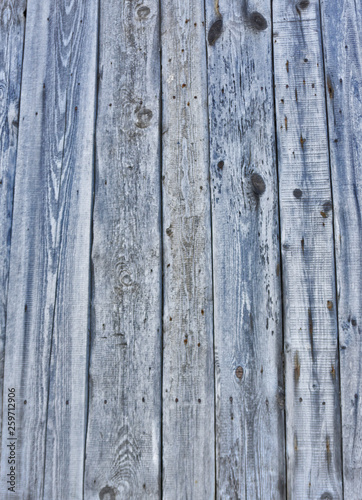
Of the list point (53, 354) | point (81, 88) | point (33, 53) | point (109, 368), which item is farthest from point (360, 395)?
point (33, 53)

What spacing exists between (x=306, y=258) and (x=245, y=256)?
6.8 inches

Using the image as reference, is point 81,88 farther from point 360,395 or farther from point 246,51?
point 360,395

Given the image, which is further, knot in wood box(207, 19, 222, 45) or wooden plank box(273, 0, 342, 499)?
knot in wood box(207, 19, 222, 45)

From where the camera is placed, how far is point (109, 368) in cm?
122

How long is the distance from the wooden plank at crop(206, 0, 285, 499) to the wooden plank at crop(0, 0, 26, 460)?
64cm

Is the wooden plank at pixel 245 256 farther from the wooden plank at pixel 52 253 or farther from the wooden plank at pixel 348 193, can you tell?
the wooden plank at pixel 52 253

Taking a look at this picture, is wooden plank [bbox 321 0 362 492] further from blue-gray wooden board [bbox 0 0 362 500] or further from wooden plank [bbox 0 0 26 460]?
wooden plank [bbox 0 0 26 460]

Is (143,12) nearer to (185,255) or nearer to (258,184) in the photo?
(258,184)

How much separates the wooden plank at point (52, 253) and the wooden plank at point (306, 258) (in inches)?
23.1

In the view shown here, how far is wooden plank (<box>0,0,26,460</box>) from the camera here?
4.32 feet

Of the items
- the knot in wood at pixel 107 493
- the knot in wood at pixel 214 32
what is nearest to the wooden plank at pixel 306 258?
the knot in wood at pixel 214 32

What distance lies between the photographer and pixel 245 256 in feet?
4.00

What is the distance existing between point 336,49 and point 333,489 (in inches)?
49.6

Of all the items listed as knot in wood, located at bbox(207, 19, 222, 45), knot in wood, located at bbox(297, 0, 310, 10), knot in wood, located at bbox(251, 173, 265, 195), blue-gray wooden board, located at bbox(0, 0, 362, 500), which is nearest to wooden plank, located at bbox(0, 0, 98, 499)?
blue-gray wooden board, located at bbox(0, 0, 362, 500)
